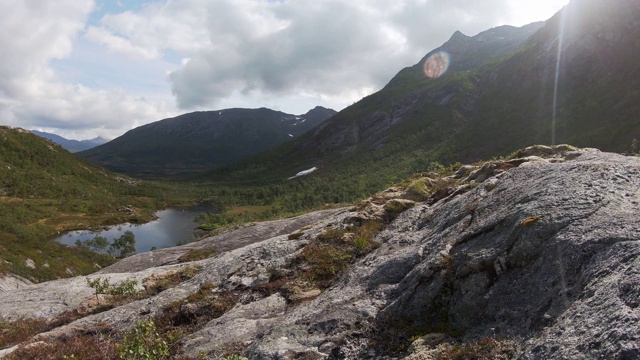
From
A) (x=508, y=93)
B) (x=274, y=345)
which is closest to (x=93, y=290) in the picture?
(x=274, y=345)

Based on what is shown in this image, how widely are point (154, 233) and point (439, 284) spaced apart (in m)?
140

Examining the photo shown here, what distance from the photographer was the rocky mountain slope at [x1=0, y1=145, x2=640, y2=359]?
7.58 m

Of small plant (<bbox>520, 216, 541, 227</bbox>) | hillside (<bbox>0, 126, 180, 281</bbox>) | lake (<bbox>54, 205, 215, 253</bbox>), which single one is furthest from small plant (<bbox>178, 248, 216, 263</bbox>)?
lake (<bbox>54, 205, 215, 253</bbox>)

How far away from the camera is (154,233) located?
135m

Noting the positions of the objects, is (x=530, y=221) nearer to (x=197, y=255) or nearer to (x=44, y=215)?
(x=197, y=255)

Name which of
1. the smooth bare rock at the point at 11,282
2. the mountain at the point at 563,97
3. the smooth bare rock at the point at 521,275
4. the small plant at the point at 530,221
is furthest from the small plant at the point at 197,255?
the mountain at the point at 563,97

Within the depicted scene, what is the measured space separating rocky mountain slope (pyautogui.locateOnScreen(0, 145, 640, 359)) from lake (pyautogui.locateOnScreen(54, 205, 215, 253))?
314 feet

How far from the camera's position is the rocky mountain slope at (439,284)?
758 cm

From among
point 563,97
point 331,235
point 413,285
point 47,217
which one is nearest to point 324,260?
point 331,235

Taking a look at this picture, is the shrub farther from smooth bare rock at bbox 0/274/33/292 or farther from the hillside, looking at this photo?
the hillside

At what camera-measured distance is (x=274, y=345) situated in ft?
33.6

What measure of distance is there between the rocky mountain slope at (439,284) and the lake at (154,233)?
3768 inches

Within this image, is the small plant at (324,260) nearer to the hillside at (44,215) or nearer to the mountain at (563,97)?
the hillside at (44,215)

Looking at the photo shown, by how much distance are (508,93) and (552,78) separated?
25.2 metres
